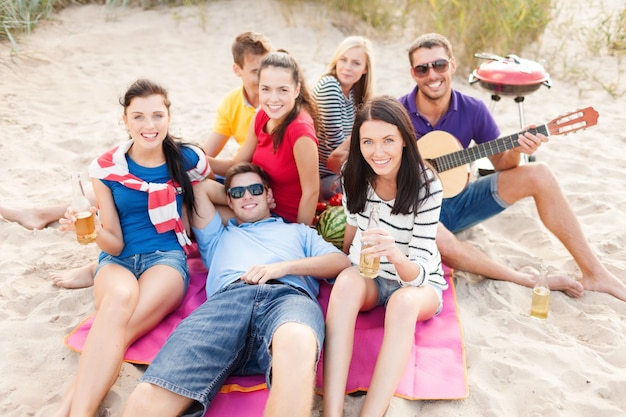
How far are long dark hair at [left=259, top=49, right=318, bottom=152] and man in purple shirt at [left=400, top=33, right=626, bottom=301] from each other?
629 mm

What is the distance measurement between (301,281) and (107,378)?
978 mm

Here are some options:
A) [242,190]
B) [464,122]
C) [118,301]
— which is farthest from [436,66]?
[118,301]

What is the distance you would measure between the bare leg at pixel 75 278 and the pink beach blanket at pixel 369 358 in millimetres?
367

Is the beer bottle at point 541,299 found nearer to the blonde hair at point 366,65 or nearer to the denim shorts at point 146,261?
the blonde hair at point 366,65

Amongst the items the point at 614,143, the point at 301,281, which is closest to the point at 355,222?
the point at 301,281

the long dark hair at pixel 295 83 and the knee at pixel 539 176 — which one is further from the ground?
the long dark hair at pixel 295 83

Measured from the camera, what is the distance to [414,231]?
9.12ft

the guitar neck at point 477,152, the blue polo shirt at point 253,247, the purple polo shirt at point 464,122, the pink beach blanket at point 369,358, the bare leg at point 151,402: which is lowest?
the pink beach blanket at point 369,358

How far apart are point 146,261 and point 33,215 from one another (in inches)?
52.6

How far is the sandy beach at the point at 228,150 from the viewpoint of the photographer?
2.74 metres

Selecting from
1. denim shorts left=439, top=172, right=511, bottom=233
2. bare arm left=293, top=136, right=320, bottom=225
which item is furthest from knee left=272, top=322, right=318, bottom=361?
denim shorts left=439, top=172, right=511, bottom=233

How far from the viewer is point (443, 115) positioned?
361cm

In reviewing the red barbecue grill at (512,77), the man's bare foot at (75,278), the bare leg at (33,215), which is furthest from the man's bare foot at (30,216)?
the red barbecue grill at (512,77)

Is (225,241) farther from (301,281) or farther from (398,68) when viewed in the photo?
(398,68)
